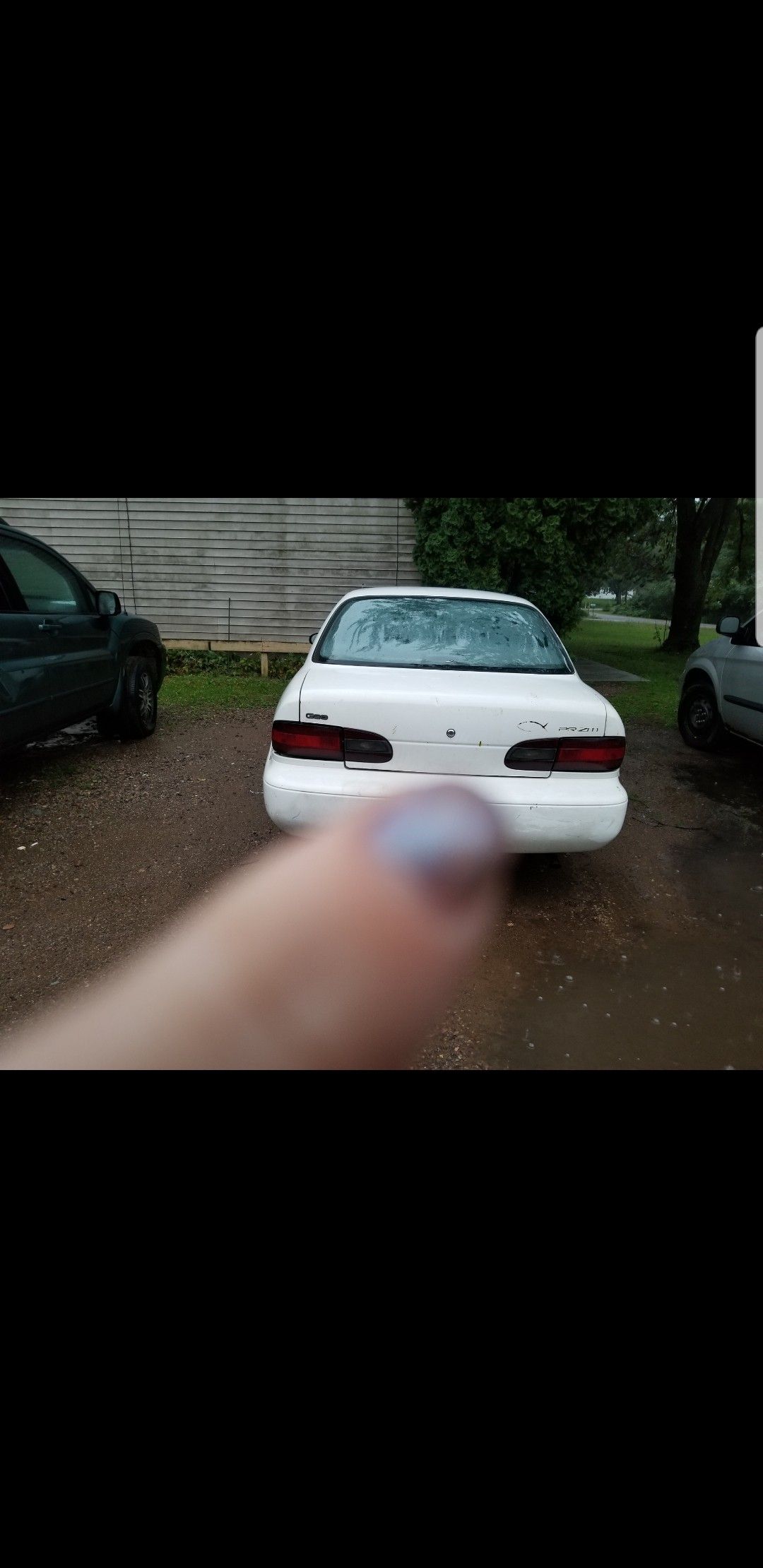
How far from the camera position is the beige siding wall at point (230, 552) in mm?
10242

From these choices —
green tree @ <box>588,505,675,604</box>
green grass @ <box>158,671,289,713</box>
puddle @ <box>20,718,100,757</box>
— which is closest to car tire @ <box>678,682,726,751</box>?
green tree @ <box>588,505,675,604</box>

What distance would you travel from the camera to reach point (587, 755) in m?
3.23

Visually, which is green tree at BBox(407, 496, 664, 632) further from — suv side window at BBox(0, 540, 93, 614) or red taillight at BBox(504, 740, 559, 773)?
red taillight at BBox(504, 740, 559, 773)

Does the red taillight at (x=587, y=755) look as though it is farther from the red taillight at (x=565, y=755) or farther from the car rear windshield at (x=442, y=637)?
the car rear windshield at (x=442, y=637)

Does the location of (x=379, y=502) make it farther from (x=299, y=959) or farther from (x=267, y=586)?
(x=299, y=959)

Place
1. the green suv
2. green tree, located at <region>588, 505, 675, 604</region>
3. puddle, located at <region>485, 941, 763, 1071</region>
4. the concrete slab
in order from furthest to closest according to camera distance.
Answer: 1. green tree, located at <region>588, 505, 675, 604</region>
2. the concrete slab
3. the green suv
4. puddle, located at <region>485, 941, 763, 1071</region>

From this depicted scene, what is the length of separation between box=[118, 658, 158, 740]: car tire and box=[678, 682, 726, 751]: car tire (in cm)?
495

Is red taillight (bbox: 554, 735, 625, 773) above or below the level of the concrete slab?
above

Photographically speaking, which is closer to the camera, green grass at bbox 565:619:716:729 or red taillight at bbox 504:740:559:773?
red taillight at bbox 504:740:559:773

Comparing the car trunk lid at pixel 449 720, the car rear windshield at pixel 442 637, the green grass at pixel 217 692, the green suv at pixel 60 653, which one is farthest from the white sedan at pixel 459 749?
the green grass at pixel 217 692

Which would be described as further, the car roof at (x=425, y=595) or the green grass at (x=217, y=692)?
the green grass at (x=217, y=692)

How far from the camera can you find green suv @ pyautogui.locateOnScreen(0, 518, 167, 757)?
4.53m

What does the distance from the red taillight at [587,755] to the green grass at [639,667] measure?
15.0 feet

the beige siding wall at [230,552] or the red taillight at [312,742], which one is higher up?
the beige siding wall at [230,552]
